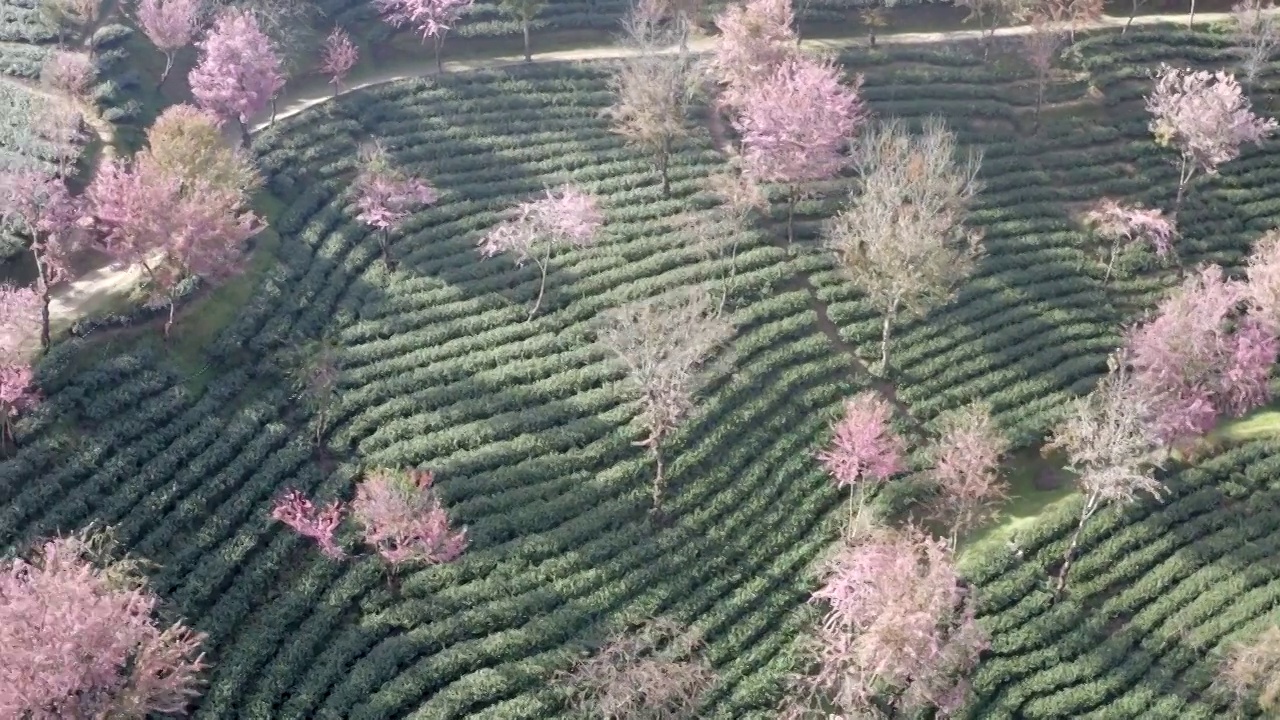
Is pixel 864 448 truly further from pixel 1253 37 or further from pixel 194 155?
pixel 1253 37

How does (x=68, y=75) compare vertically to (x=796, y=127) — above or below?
above

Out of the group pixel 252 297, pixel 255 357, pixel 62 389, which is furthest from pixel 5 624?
pixel 252 297

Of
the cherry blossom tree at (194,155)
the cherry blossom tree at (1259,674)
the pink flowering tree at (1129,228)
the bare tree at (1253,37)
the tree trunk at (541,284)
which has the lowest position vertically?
the cherry blossom tree at (1259,674)

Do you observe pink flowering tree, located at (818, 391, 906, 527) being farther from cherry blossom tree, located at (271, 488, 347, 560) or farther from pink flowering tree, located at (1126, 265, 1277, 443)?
cherry blossom tree, located at (271, 488, 347, 560)

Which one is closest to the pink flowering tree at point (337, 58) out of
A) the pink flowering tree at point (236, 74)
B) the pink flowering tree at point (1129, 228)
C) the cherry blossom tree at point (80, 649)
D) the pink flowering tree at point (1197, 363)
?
the pink flowering tree at point (236, 74)

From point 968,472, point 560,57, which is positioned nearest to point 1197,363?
point 968,472

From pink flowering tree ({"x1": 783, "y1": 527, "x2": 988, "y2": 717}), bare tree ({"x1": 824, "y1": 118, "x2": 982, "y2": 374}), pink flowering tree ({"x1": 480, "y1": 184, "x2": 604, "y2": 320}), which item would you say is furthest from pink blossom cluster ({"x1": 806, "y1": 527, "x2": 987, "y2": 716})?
pink flowering tree ({"x1": 480, "y1": 184, "x2": 604, "y2": 320})

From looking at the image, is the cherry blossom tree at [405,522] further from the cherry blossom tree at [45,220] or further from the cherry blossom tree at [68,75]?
the cherry blossom tree at [68,75]

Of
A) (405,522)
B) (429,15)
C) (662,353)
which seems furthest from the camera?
(429,15)
